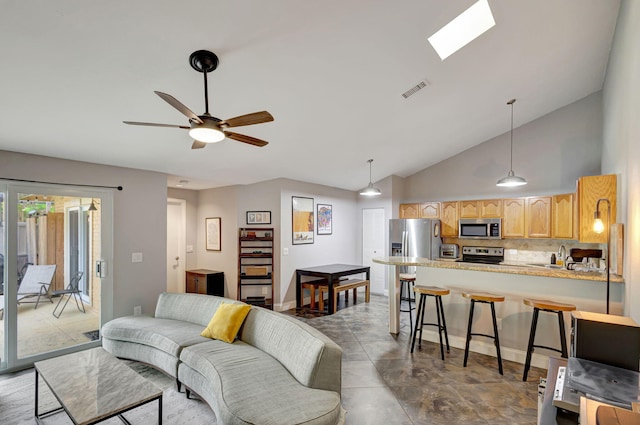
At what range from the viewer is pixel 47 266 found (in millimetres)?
3838

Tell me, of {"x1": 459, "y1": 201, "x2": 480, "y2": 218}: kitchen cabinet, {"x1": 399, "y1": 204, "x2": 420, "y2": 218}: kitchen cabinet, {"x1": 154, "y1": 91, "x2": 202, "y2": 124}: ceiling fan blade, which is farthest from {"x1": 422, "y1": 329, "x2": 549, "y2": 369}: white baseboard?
{"x1": 154, "y1": 91, "x2": 202, "y2": 124}: ceiling fan blade

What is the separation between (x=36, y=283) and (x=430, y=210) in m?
6.38

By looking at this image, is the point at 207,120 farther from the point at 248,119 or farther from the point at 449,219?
the point at 449,219

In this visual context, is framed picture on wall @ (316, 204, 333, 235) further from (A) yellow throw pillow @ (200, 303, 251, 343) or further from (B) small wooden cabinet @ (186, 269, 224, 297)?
(A) yellow throw pillow @ (200, 303, 251, 343)

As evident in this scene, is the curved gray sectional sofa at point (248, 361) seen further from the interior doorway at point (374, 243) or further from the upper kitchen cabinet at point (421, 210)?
the upper kitchen cabinet at point (421, 210)

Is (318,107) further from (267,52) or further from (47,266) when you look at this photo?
(47,266)

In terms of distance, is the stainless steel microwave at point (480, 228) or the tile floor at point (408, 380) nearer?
the tile floor at point (408, 380)

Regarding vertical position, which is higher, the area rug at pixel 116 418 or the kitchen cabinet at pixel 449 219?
the kitchen cabinet at pixel 449 219

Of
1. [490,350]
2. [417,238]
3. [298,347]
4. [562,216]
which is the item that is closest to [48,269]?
[298,347]

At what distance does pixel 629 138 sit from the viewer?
8.85ft

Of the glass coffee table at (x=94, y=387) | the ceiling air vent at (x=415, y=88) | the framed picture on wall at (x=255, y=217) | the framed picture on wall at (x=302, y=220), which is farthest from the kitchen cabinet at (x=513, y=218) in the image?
the glass coffee table at (x=94, y=387)

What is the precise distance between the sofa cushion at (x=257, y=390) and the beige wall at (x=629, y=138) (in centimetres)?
229

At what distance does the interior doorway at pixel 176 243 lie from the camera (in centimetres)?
653

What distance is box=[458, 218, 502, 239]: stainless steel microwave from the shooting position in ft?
19.1
